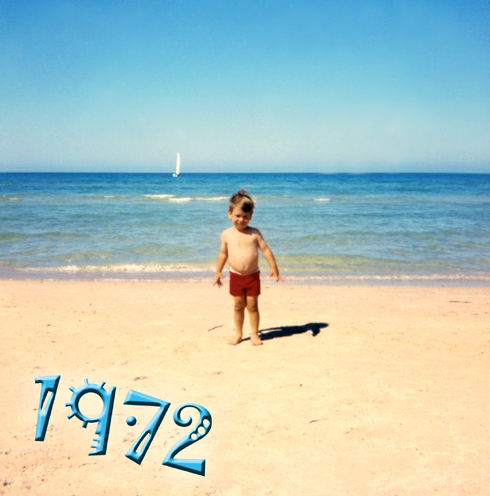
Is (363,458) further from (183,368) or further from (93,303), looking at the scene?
(93,303)

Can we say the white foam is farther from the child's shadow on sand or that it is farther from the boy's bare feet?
the boy's bare feet

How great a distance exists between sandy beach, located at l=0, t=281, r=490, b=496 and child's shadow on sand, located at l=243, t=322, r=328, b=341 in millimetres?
32

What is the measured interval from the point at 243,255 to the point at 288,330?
114cm

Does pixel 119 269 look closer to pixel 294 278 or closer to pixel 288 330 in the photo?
pixel 294 278

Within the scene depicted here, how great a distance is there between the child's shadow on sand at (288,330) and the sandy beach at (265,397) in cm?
3

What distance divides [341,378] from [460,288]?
4720 mm

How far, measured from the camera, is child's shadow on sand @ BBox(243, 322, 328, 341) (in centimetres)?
431

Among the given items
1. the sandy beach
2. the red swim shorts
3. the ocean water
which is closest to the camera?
the sandy beach

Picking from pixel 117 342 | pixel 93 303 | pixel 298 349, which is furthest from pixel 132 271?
pixel 298 349

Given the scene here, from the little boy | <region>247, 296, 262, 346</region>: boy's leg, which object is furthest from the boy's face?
<region>247, 296, 262, 346</region>: boy's leg

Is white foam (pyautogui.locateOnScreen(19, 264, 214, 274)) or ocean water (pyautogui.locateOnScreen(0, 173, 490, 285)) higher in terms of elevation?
ocean water (pyautogui.locateOnScreen(0, 173, 490, 285))

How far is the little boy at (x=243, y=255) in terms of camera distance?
3750 millimetres

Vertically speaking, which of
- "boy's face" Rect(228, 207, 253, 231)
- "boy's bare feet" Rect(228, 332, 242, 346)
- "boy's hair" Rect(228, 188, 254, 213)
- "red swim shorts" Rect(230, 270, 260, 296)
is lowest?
"boy's bare feet" Rect(228, 332, 242, 346)

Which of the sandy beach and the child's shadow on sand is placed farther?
the child's shadow on sand
